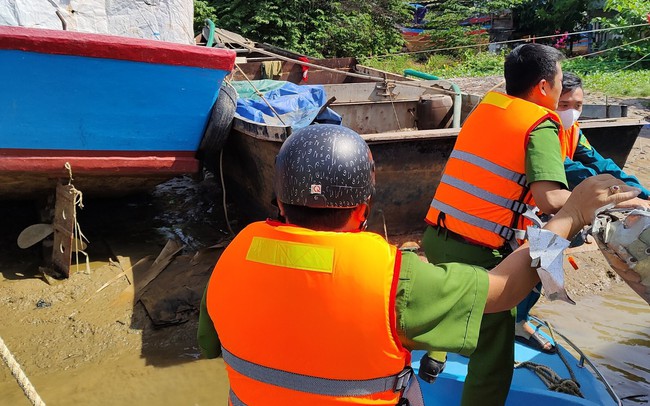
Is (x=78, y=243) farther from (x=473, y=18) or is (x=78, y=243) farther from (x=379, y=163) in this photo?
(x=473, y=18)

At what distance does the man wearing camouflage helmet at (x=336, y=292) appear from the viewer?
4.35ft

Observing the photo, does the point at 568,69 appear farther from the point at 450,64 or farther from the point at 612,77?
the point at 450,64

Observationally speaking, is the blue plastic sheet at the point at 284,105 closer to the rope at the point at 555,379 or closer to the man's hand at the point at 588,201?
the rope at the point at 555,379

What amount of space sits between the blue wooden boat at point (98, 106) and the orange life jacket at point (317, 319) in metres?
3.46

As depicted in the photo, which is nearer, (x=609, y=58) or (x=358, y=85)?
(x=358, y=85)

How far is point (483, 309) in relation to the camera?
A: 4.68 feet

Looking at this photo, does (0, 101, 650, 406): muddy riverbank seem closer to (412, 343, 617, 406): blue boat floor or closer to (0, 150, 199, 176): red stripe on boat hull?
(0, 150, 199, 176): red stripe on boat hull

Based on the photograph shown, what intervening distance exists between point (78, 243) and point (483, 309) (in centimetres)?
416

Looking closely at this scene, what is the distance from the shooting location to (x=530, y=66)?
251cm

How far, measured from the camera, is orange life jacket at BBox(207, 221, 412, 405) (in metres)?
1.32

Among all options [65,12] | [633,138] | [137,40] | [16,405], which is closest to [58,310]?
[16,405]

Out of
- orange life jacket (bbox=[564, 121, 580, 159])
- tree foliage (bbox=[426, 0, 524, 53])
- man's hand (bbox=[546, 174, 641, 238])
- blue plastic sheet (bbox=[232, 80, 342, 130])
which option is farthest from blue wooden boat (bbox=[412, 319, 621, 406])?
tree foliage (bbox=[426, 0, 524, 53])

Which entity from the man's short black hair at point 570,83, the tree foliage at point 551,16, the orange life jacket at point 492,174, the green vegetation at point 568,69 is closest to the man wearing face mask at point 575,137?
the man's short black hair at point 570,83

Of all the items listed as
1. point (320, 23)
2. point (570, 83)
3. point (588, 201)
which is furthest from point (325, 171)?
point (320, 23)
